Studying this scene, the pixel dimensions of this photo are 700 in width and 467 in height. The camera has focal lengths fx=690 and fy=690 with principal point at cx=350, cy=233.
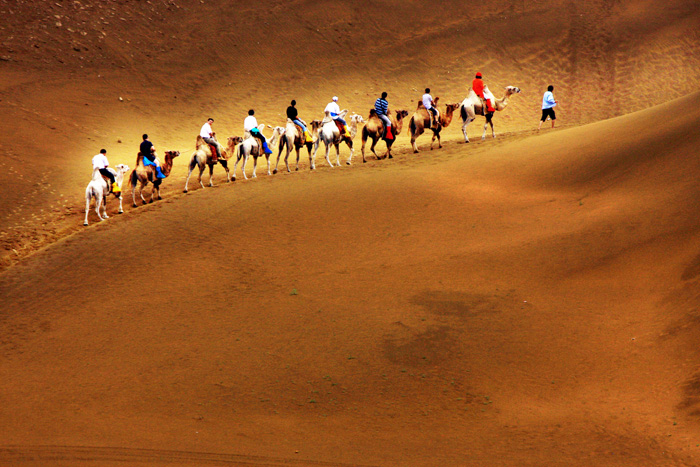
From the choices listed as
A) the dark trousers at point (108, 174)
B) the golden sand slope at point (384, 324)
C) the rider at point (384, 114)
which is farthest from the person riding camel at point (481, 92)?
the dark trousers at point (108, 174)

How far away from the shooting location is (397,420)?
8.55 metres

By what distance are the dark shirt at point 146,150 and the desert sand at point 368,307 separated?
1338mm

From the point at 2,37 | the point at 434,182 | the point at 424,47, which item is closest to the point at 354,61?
the point at 424,47

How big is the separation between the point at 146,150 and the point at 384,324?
34.6 feet

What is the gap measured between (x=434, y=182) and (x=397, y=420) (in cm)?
995

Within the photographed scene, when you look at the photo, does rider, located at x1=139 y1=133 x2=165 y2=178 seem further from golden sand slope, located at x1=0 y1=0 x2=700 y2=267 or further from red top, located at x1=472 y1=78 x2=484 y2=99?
red top, located at x1=472 y1=78 x2=484 y2=99

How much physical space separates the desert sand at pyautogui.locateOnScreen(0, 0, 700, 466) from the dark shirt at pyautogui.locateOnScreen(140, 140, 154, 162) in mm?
1338

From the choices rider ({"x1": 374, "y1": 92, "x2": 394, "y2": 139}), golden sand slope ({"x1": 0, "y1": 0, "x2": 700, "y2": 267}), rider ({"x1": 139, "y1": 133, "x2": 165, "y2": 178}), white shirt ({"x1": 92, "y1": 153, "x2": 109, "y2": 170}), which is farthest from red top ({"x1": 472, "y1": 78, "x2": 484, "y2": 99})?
white shirt ({"x1": 92, "y1": 153, "x2": 109, "y2": 170})

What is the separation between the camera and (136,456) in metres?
7.57

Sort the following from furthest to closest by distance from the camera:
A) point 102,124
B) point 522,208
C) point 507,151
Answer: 1. point 102,124
2. point 507,151
3. point 522,208

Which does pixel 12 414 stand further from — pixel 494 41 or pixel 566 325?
pixel 494 41

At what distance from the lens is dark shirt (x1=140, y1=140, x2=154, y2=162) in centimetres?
1878

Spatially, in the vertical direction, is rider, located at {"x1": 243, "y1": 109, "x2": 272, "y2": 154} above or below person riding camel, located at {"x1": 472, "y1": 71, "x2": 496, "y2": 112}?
below

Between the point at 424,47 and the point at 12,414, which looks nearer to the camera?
the point at 12,414
